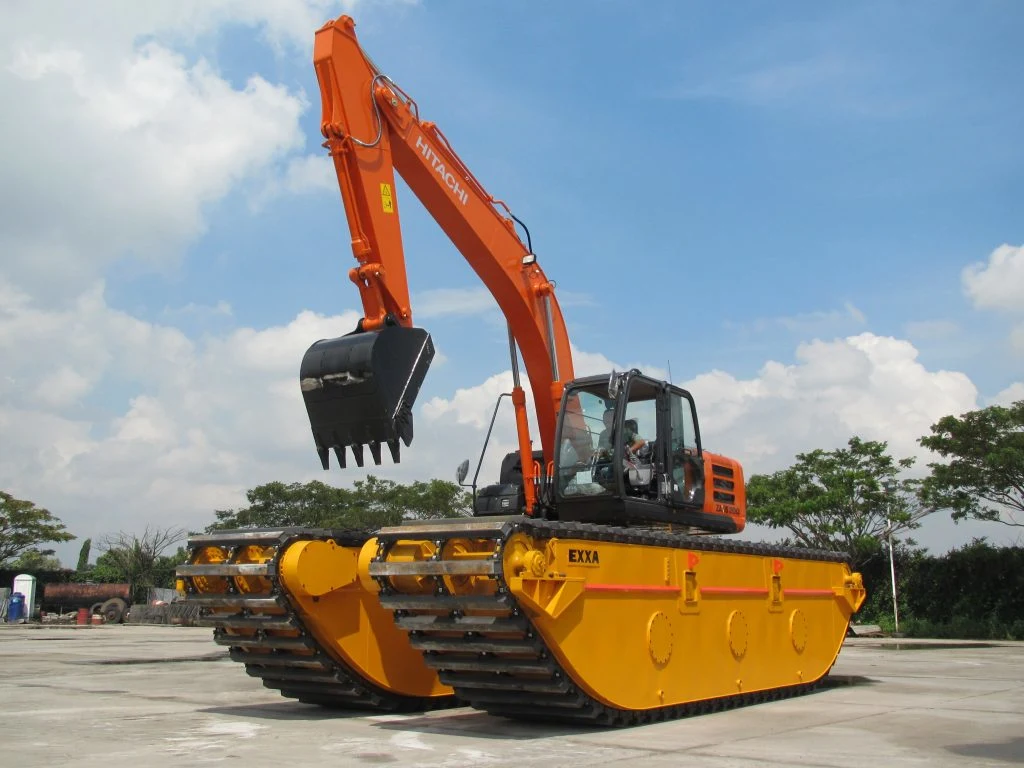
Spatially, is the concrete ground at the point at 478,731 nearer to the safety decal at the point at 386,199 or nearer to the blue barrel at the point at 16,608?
the safety decal at the point at 386,199

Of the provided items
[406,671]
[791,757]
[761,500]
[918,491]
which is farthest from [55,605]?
[791,757]

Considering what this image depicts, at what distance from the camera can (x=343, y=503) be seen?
4716 centimetres

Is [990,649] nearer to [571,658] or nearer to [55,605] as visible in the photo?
[571,658]

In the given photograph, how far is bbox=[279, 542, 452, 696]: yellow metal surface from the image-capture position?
8.58m

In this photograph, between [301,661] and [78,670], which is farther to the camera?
[78,670]

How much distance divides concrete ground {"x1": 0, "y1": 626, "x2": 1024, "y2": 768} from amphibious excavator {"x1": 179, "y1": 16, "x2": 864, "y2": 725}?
0.37 meters

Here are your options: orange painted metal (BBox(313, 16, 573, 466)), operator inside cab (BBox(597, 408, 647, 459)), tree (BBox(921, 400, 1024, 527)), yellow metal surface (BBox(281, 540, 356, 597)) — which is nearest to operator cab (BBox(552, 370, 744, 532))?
operator inside cab (BBox(597, 408, 647, 459))

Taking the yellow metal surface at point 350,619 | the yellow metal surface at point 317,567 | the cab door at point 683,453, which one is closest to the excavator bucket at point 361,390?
the yellow metal surface at point 317,567

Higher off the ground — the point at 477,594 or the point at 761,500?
the point at 761,500

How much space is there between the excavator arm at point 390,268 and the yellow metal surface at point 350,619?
0.93 m

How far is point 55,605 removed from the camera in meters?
40.9

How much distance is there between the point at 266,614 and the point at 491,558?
271 cm

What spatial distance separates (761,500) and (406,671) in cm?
2221

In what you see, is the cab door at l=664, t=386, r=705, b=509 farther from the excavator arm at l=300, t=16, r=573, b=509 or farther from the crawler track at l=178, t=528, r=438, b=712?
the crawler track at l=178, t=528, r=438, b=712
